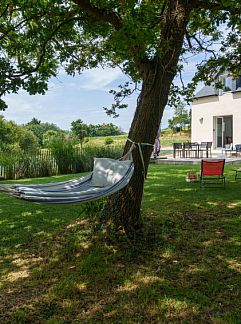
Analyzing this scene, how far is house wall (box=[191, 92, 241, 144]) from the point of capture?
20.0m

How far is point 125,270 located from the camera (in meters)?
3.85

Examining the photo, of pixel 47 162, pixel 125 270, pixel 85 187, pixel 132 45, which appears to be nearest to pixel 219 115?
pixel 47 162

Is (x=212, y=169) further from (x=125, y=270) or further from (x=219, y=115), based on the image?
(x=219, y=115)

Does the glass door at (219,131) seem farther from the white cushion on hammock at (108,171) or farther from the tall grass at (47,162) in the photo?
the white cushion on hammock at (108,171)

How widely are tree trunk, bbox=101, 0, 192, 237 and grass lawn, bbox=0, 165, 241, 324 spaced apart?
392 mm

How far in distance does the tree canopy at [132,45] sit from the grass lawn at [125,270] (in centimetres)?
71

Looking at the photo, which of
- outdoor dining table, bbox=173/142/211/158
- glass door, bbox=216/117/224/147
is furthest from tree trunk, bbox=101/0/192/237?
glass door, bbox=216/117/224/147

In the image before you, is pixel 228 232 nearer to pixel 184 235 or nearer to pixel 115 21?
pixel 184 235

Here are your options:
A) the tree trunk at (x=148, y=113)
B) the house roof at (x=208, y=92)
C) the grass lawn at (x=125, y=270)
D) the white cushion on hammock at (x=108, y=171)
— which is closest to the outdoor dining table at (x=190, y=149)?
the house roof at (x=208, y=92)

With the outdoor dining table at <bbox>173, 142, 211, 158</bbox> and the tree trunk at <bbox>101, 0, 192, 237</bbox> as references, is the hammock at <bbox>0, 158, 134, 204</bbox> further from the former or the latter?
the outdoor dining table at <bbox>173, 142, 211, 158</bbox>

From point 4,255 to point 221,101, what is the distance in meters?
18.9

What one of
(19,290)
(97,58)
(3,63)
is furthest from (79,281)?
(97,58)

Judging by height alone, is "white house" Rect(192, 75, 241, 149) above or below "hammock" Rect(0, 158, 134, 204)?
above

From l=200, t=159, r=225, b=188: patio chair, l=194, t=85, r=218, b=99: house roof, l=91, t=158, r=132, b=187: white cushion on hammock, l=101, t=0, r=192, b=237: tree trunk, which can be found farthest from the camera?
l=194, t=85, r=218, b=99: house roof
